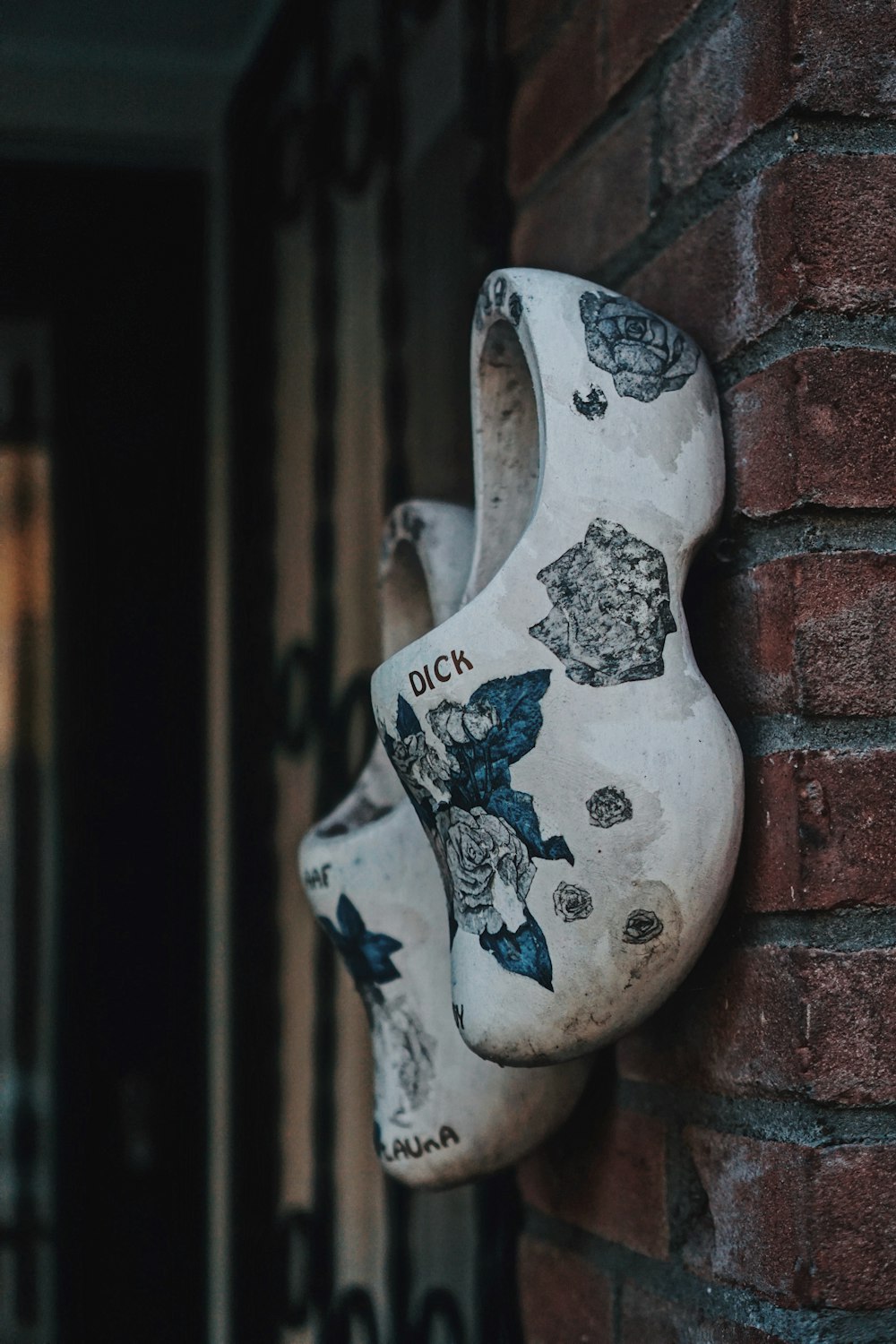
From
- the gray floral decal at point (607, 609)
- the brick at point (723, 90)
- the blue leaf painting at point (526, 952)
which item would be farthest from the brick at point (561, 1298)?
the brick at point (723, 90)

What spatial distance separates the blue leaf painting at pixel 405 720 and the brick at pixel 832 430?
183mm

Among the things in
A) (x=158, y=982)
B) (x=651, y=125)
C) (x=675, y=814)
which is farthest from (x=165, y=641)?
(x=675, y=814)

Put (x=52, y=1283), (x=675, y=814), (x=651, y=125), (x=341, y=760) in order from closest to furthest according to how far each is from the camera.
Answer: (x=675, y=814) < (x=651, y=125) < (x=341, y=760) < (x=52, y=1283)

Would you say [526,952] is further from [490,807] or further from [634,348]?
[634,348]

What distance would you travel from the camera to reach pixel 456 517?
86cm

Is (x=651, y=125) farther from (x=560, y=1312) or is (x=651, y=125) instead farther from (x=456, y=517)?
(x=560, y=1312)

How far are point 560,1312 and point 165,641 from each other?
3.73 ft

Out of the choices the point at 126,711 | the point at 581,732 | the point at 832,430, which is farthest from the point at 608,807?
the point at 126,711

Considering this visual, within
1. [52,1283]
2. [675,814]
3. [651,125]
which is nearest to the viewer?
[675,814]

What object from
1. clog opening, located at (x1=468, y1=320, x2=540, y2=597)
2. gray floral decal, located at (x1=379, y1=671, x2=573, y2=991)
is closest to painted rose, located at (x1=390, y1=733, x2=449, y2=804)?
gray floral decal, located at (x1=379, y1=671, x2=573, y2=991)

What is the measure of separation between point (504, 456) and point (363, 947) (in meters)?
0.27

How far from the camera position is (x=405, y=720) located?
69 cm

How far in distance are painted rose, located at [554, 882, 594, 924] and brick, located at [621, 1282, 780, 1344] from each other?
0.20 meters

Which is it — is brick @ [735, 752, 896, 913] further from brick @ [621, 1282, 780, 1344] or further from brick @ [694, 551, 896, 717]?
brick @ [621, 1282, 780, 1344]
